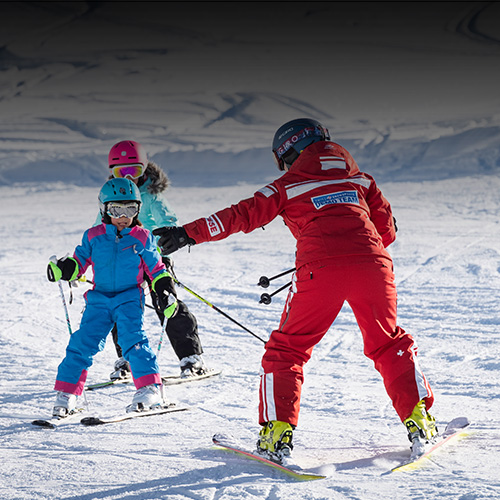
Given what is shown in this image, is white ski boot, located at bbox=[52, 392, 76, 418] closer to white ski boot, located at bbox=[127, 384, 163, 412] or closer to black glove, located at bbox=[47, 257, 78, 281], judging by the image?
white ski boot, located at bbox=[127, 384, 163, 412]

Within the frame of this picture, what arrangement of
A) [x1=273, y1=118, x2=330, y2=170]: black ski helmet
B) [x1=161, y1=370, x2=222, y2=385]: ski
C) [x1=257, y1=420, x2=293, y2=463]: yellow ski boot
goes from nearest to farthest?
1. [x1=257, y1=420, x2=293, y2=463]: yellow ski boot
2. [x1=273, y1=118, x2=330, y2=170]: black ski helmet
3. [x1=161, y1=370, x2=222, y2=385]: ski

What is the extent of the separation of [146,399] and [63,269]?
75 centimetres

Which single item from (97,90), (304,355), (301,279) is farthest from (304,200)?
(97,90)

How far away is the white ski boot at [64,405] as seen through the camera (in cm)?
313

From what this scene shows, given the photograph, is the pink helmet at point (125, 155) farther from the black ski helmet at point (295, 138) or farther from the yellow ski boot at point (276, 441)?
the yellow ski boot at point (276, 441)

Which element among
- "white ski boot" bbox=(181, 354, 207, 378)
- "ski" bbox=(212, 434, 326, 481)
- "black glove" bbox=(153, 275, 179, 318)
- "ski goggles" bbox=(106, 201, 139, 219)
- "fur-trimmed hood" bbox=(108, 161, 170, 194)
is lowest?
"ski" bbox=(212, 434, 326, 481)

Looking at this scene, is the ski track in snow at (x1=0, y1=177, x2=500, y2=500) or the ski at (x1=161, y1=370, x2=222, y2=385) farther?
the ski at (x1=161, y1=370, x2=222, y2=385)

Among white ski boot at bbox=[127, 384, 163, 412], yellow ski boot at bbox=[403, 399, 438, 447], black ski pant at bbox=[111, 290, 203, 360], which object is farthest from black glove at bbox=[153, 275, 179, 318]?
yellow ski boot at bbox=[403, 399, 438, 447]

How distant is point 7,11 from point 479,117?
17623 mm

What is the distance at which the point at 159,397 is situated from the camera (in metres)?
3.23

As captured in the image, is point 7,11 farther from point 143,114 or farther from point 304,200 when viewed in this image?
point 304,200

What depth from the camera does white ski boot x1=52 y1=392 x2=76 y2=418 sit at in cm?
313

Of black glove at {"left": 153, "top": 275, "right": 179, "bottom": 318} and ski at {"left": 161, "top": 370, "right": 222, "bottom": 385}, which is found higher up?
black glove at {"left": 153, "top": 275, "right": 179, "bottom": 318}

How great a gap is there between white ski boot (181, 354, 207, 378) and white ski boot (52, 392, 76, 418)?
3.12 feet
